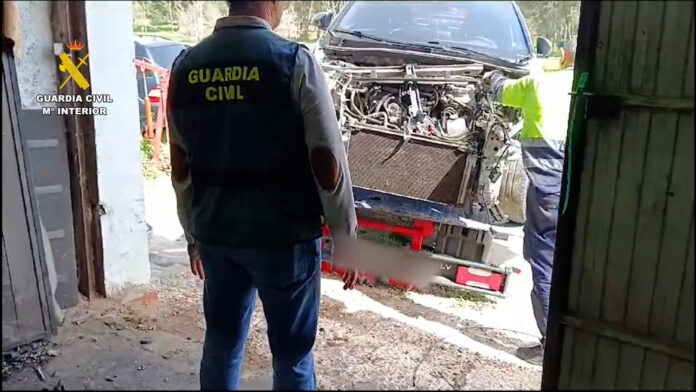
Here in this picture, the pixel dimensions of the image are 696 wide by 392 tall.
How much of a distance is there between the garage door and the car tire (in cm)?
261

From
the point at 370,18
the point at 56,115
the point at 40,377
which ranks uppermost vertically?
the point at 370,18

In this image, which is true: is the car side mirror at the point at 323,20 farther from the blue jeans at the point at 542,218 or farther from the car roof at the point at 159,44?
the car roof at the point at 159,44

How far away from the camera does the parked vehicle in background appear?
689 centimetres

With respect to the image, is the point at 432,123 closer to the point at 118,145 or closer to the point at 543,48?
the point at 543,48

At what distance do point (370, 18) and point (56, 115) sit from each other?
8.84 feet

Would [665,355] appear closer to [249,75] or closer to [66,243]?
[249,75]

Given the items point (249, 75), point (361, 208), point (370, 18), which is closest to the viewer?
point (249, 75)

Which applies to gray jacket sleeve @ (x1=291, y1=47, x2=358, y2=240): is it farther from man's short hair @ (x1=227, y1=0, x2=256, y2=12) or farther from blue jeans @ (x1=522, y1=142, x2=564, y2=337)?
blue jeans @ (x1=522, y1=142, x2=564, y2=337)

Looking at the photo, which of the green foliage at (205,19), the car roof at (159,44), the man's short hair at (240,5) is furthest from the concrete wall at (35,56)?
the green foliage at (205,19)

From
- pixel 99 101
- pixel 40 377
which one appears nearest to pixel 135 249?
pixel 99 101

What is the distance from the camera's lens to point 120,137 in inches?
129

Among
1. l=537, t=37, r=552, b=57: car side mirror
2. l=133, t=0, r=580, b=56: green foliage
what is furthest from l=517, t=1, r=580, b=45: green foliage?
l=537, t=37, r=552, b=57: car side mirror

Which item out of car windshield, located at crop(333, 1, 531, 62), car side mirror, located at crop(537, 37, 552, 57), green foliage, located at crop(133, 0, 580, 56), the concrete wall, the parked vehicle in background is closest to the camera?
the concrete wall

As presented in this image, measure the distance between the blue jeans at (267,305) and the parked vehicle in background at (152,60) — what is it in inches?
191
